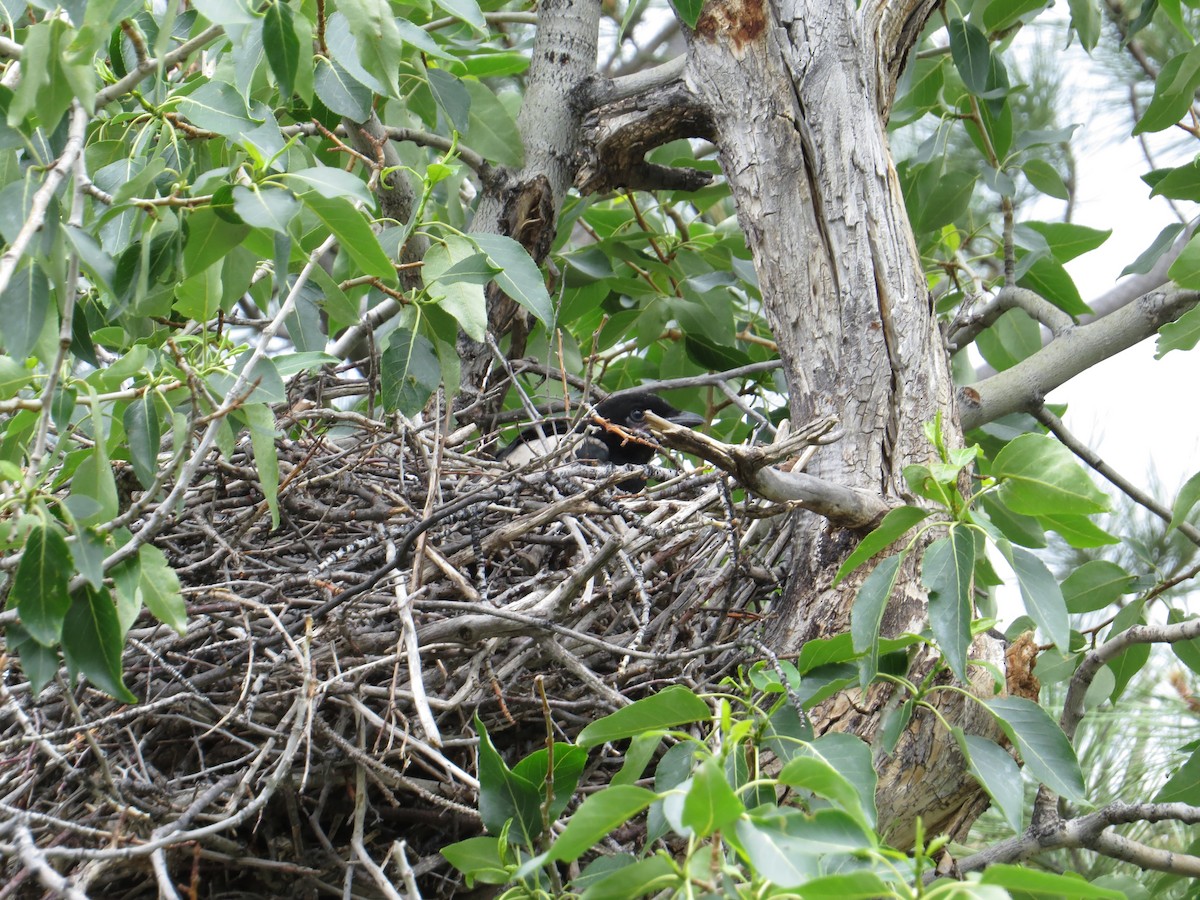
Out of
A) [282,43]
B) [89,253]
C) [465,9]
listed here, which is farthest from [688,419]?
[89,253]

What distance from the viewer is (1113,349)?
2379 mm

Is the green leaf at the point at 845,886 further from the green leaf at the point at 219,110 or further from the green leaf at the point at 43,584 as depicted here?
the green leaf at the point at 219,110

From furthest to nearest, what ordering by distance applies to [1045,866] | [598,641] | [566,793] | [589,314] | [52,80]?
1. [589,314]
2. [1045,866]
3. [598,641]
4. [566,793]
5. [52,80]

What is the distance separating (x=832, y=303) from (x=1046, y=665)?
87cm

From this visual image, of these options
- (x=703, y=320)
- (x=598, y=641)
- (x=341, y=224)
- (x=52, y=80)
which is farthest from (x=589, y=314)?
(x=52, y=80)

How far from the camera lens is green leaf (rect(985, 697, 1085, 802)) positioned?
1463 millimetres

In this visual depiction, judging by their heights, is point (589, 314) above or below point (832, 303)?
below

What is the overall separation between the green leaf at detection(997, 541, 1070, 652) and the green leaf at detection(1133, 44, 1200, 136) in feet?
4.35

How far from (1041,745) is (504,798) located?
0.71 metres

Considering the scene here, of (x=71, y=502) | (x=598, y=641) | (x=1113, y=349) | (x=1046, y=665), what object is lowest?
(x=1046, y=665)

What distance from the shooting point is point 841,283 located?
196 centimetres

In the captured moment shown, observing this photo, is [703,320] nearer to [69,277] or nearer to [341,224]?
[341,224]

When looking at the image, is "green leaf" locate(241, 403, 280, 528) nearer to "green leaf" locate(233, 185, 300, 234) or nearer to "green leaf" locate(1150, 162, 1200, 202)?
"green leaf" locate(233, 185, 300, 234)

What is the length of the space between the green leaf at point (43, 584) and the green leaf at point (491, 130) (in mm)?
1576
